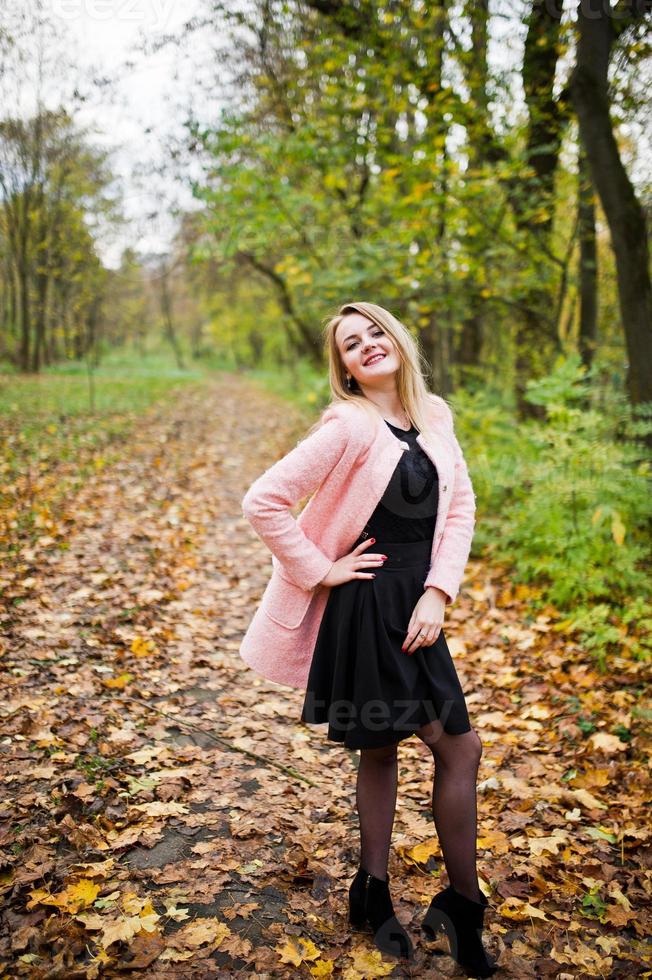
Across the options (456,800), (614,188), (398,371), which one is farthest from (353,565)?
(614,188)

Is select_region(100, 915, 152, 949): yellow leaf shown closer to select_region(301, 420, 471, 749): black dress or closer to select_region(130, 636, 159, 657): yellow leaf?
select_region(301, 420, 471, 749): black dress

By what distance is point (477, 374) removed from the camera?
11195mm

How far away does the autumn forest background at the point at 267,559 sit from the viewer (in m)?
2.64

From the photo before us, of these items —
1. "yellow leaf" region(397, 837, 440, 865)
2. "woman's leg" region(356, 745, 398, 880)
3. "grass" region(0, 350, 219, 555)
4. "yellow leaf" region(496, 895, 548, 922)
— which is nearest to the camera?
"woman's leg" region(356, 745, 398, 880)

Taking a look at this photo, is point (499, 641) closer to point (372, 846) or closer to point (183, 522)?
point (372, 846)

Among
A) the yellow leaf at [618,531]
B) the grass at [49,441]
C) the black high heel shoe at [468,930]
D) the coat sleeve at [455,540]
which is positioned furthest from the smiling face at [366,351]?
the grass at [49,441]

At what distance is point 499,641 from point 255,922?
9.74ft

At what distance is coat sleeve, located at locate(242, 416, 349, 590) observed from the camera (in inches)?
89.9

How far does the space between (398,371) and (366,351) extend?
16cm

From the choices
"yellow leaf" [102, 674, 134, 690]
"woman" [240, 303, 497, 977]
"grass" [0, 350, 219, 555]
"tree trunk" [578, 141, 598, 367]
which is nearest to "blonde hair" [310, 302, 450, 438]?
"woman" [240, 303, 497, 977]

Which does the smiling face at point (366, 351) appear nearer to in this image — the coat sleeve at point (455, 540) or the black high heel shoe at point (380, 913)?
the coat sleeve at point (455, 540)

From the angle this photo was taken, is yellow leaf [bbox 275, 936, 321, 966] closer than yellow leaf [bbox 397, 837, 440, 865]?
Yes

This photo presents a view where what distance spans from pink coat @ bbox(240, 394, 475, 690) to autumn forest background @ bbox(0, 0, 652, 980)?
3.15 ft

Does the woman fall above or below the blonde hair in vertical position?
below
